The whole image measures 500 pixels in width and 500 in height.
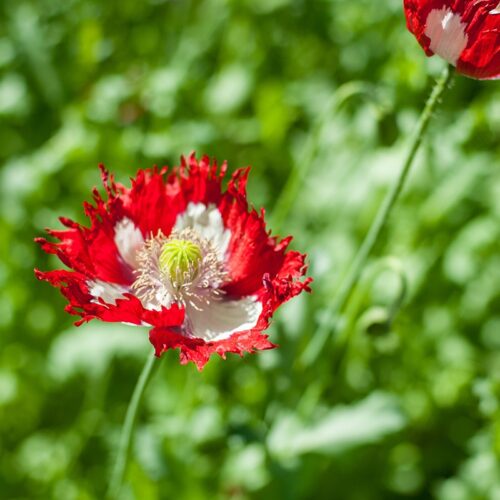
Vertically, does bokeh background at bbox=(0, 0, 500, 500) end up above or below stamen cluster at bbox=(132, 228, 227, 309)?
above

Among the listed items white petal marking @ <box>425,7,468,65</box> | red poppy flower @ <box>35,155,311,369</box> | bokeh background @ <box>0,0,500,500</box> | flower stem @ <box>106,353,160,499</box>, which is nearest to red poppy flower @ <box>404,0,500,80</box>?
white petal marking @ <box>425,7,468,65</box>

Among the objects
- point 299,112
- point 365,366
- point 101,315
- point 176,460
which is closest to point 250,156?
point 299,112

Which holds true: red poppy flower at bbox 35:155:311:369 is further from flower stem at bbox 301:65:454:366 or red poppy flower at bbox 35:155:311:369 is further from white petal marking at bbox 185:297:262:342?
flower stem at bbox 301:65:454:366

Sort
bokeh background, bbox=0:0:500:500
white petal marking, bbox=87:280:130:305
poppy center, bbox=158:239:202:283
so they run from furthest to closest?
bokeh background, bbox=0:0:500:500
poppy center, bbox=158:239:202:283
white petal marking, bbox=87:280:130:305

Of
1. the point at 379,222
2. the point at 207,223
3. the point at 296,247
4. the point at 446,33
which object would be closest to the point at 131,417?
the point at 207,223

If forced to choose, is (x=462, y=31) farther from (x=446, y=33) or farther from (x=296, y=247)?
(x=296, y=247)

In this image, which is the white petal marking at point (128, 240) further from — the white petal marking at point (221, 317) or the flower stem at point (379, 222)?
the flower stem at point (379, 222)

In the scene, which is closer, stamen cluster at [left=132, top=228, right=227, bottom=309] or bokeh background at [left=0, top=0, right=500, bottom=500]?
stamen cluster at [left=132, top=228, right=227, bottom=309]
